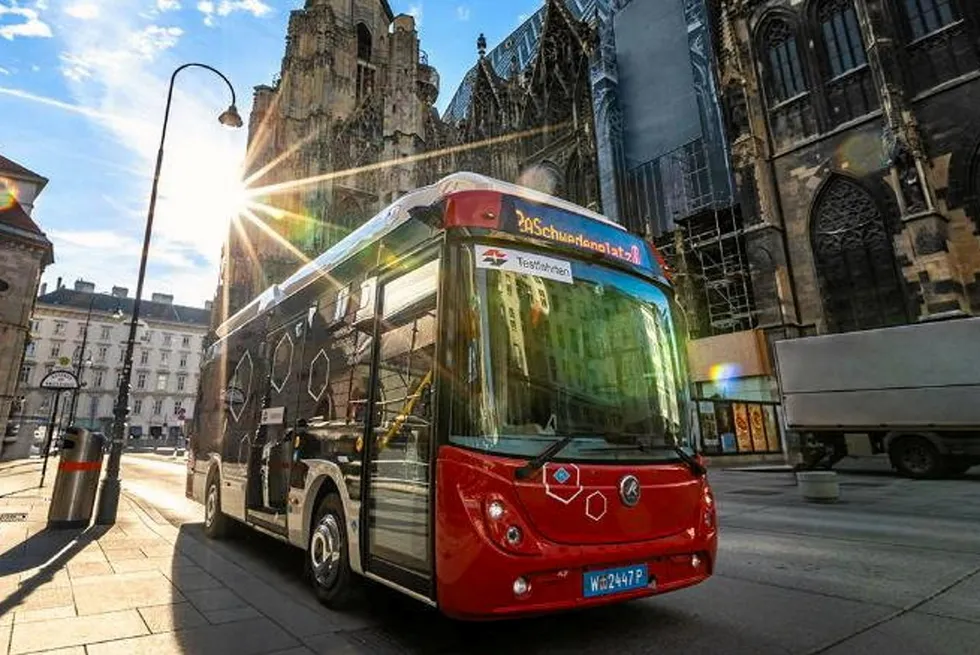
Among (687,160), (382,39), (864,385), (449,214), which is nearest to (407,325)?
(449,214)

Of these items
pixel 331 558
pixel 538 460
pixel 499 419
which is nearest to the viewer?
pixel 538 460

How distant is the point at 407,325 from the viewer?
4.05 m

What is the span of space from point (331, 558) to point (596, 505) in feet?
8.38

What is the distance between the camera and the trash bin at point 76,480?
839cm

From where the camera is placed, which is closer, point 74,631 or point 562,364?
point 562,364

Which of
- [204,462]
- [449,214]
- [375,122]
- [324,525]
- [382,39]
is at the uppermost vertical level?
[382,39]

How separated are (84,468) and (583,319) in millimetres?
9212

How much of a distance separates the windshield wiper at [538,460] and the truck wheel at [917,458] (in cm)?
1528

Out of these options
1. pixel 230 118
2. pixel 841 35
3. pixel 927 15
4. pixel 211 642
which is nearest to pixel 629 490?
pixel 211 642

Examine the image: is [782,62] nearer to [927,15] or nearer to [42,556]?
[927,15]

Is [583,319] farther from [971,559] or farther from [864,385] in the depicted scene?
[864,385]

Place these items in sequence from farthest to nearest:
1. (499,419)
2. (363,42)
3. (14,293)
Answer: (363,42)
(14,293)
(499,419)

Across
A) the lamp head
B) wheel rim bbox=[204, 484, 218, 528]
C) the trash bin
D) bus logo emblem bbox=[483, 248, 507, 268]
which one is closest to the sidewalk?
wheel rim bbox=[204, 484, 218, 528]

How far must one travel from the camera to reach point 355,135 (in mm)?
44062
